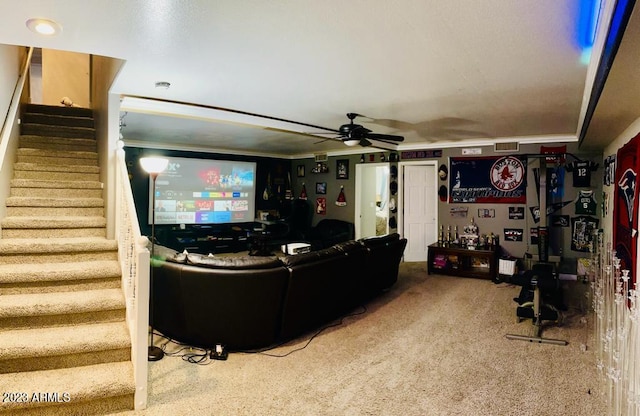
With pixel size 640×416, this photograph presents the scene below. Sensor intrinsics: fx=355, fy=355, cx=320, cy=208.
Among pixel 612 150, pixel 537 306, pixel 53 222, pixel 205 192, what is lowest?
pixel 537 306

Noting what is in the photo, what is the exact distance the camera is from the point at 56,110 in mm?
4973

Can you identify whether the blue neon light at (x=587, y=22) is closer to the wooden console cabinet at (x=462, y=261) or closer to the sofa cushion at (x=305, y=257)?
the sofa cushion at (x=305, y=257)

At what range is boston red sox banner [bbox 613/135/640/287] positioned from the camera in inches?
118

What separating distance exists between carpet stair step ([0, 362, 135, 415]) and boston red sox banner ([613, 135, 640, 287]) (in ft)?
13.2

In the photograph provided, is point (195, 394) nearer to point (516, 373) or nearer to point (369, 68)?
point (516, 373)

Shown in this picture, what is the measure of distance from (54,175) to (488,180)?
634cm

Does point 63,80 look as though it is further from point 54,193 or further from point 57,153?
point 54,193

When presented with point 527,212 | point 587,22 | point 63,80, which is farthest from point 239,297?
point 63,80

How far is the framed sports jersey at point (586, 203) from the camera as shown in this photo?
5434 mm

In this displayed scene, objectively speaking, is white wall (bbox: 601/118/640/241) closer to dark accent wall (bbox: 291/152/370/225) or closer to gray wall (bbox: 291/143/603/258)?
gray wall (bbox: 291/143/603/258)

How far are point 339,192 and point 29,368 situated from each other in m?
6.33

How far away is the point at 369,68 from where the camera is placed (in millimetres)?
2760

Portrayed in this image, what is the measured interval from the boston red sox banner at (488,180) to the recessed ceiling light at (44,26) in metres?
5.92

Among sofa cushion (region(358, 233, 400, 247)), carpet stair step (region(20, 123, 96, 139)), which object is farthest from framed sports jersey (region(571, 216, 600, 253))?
carpet stair step (region(20, 123, 96, 139))
